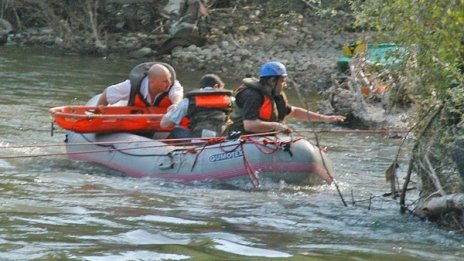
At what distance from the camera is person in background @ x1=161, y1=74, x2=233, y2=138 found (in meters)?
12.3

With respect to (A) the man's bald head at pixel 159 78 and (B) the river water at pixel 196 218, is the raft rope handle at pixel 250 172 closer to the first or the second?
(B) the river water at pixel 196 218

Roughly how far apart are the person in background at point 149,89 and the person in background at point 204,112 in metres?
0.72

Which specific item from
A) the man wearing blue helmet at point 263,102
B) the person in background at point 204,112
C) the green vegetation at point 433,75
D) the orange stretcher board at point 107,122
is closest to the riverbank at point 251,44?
the orange stretcher board at point 107,122

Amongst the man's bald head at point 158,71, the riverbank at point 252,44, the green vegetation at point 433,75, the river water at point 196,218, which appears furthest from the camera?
the riverbank at point 252,44

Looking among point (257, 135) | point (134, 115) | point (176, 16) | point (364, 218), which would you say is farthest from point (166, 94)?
point (176, 16)

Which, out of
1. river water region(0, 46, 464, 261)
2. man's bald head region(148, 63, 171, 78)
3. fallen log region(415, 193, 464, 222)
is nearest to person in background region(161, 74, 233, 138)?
man's bald head region(148, 63, 171, 78)

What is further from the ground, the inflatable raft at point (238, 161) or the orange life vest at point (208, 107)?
the orange life vest at point (208, 107)

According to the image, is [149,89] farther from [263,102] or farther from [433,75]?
[433,75]

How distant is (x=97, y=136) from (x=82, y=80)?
8.82m

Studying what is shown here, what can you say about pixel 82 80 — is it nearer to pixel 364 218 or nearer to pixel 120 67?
pixel 120 67

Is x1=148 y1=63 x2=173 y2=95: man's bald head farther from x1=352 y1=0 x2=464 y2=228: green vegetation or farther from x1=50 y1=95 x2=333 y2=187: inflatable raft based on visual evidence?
x1=352 y1=0 x2=464 y2=228: green vegetation

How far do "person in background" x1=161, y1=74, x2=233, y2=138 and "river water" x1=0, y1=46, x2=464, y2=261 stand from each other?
0.85 meters

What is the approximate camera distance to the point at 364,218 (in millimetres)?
9945

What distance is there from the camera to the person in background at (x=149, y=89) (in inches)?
Result: 519
